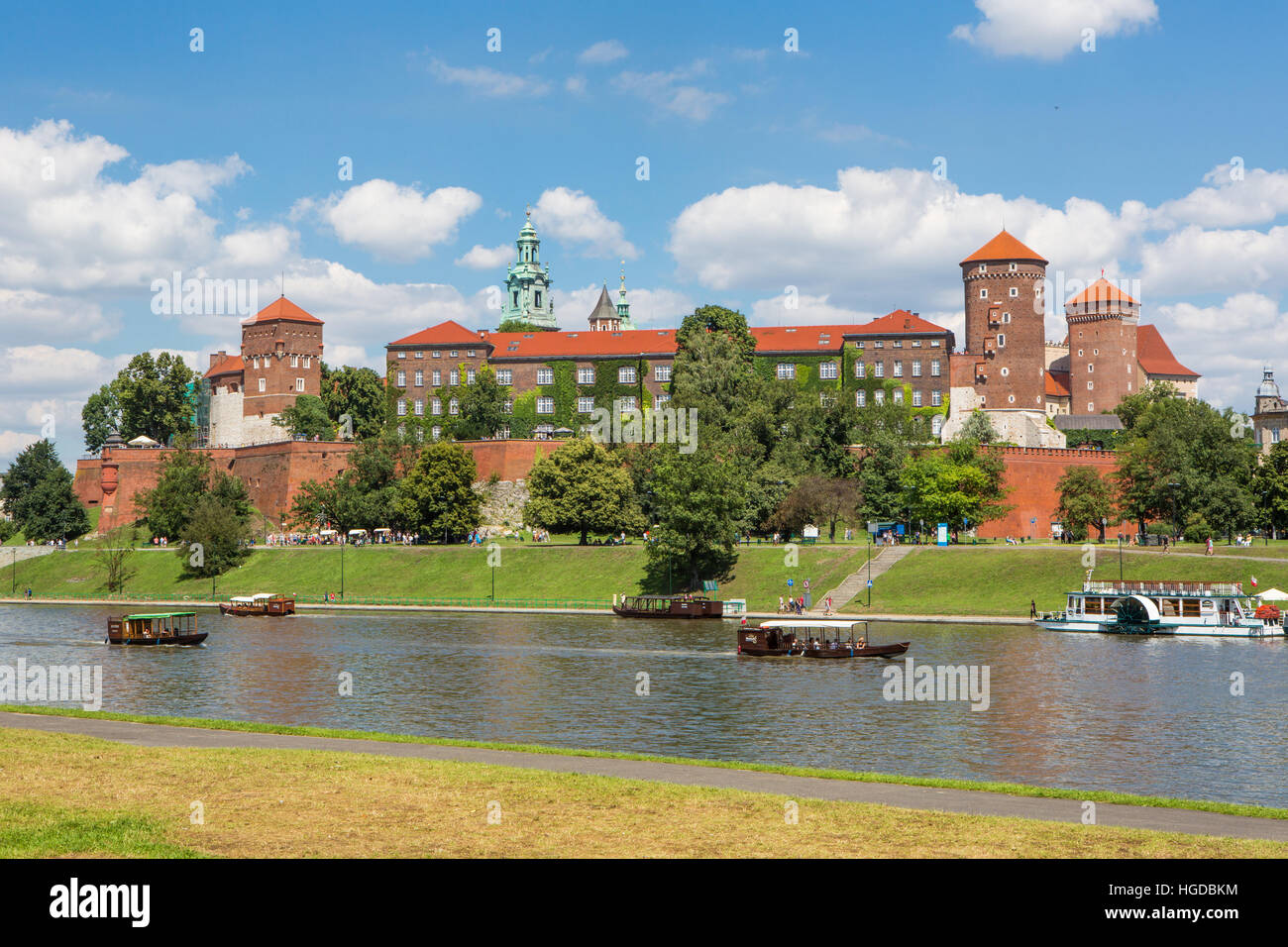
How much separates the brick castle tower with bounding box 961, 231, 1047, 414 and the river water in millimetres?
67993

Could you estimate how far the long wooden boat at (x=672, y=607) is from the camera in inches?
2918

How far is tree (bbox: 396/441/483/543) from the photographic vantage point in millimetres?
100438

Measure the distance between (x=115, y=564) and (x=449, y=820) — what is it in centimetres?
9228

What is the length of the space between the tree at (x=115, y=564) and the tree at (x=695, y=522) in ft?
144

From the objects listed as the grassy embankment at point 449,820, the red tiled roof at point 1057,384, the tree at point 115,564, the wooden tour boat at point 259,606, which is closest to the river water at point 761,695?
the grassy embankment at point 449,820

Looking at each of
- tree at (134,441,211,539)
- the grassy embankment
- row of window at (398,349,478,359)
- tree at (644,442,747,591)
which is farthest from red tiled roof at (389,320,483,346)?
the grassy embankment

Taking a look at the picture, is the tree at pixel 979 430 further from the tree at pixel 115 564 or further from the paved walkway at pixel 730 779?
the paved walkway at pixel 730 779

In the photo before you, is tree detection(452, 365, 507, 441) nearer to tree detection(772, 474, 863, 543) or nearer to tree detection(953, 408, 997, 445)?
tree detection(772, 474, 863, 543)

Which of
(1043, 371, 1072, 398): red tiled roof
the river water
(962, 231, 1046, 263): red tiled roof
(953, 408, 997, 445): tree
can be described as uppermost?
(962, 231, 1046, 263): red tiled roof

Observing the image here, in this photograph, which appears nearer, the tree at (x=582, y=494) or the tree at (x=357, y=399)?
the tree at (x=582, y=494)

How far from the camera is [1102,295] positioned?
15800 centimetres

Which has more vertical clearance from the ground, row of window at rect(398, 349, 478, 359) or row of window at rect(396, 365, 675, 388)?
row of window at rect(398, 349, 478, 359)

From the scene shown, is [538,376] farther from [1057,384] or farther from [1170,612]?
[1170,612]
